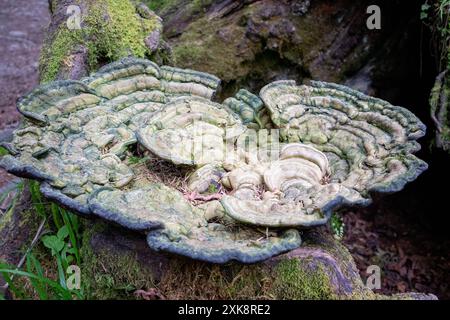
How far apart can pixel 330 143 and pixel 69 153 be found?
1789 millimetres

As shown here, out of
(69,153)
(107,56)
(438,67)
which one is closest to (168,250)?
(69,153)

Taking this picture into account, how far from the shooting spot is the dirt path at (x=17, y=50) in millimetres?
7645

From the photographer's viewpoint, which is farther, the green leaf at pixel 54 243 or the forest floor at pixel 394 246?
the forest floor at pixel 394 246

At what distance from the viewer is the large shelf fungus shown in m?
2.37

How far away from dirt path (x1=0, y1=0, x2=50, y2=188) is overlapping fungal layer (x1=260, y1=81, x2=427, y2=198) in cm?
448

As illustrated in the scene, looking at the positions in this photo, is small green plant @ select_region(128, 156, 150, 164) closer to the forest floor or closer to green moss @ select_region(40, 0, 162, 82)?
green moss @ select_region(40, 0, 162, 82)

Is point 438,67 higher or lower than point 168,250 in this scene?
higher

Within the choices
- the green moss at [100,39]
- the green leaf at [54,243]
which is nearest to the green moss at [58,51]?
the green moss at [100,39]

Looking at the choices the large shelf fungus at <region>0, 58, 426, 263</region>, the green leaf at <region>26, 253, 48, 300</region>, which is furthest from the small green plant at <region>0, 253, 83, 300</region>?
the large shelf fungus at <region>0, 58, 426, 263</region>

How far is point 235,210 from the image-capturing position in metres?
2.39

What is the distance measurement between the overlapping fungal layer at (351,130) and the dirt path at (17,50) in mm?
4481

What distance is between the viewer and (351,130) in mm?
3236

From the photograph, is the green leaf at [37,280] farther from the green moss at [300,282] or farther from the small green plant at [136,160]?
the green moss at [300,282]
